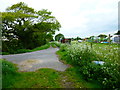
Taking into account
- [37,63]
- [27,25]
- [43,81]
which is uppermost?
[27,25]

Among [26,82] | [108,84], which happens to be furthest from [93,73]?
[26,82]

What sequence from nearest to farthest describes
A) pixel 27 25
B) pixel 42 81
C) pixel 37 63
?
pixel 42 81, pixel 37 63, pixel 27 25

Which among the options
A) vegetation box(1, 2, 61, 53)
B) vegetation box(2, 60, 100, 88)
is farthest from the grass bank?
vegetation box(1, 2, 61, 53)

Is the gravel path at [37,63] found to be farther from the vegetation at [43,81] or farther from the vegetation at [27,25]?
the vegetation at [27,25]

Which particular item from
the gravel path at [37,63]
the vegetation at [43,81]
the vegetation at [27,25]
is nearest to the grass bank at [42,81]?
the vegetation at [43,81]

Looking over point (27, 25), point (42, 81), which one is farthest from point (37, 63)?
point (27, 25)

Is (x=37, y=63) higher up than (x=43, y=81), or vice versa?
(x=37, y=63)

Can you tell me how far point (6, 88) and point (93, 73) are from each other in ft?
10.0

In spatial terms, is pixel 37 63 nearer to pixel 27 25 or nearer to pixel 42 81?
pixel 42 81

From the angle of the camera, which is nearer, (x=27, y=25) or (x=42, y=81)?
(x=42, y=81)

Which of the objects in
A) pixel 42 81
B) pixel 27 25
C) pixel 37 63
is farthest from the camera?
pixel 27 25

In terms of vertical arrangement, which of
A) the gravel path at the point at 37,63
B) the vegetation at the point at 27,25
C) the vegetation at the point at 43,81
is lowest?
the vegetation at the point at 43,81

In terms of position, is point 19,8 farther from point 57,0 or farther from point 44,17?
point 57,0

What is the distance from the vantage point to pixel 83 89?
3.15 m
